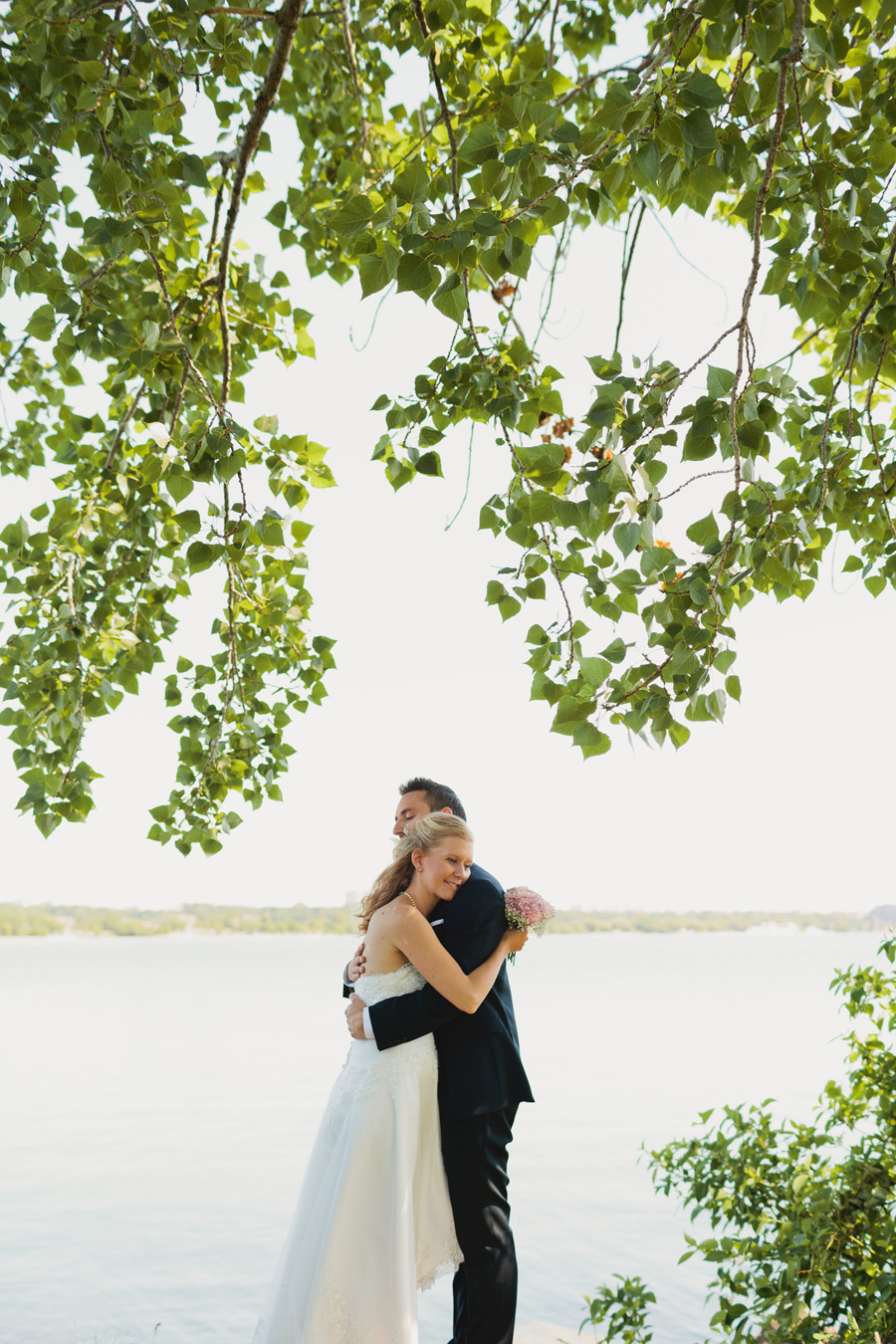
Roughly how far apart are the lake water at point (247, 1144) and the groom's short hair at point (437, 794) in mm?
2924

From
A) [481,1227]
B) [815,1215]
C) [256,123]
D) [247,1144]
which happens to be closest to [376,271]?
[256,123]

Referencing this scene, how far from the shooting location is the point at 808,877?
281 ft

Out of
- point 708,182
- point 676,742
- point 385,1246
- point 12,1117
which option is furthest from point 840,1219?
point 12,1117

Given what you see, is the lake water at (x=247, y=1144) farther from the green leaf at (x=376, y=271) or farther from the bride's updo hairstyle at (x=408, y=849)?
the green leaf at (x=376, y=271)

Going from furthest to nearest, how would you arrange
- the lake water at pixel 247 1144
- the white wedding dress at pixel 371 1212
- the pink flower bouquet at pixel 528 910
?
1. the lake water at pixel 247 1144
2. the pink flower bouquet at pixel 528 910
3. the white wedding dress at pixel 371 1212

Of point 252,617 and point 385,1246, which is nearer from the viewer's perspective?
point 385,1246

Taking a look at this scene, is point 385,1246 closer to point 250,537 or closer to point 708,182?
point 250,537

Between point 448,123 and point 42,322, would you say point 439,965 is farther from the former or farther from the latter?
point 448,123

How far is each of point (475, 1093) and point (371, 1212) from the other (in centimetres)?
41

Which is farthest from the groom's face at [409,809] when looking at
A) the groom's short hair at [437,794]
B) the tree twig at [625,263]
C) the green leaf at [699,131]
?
the green leaf at [699,131]

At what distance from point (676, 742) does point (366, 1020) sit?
1.74m

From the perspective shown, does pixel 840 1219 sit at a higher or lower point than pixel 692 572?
lower

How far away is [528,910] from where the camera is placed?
111 inches

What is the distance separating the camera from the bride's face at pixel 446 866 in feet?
9.45
